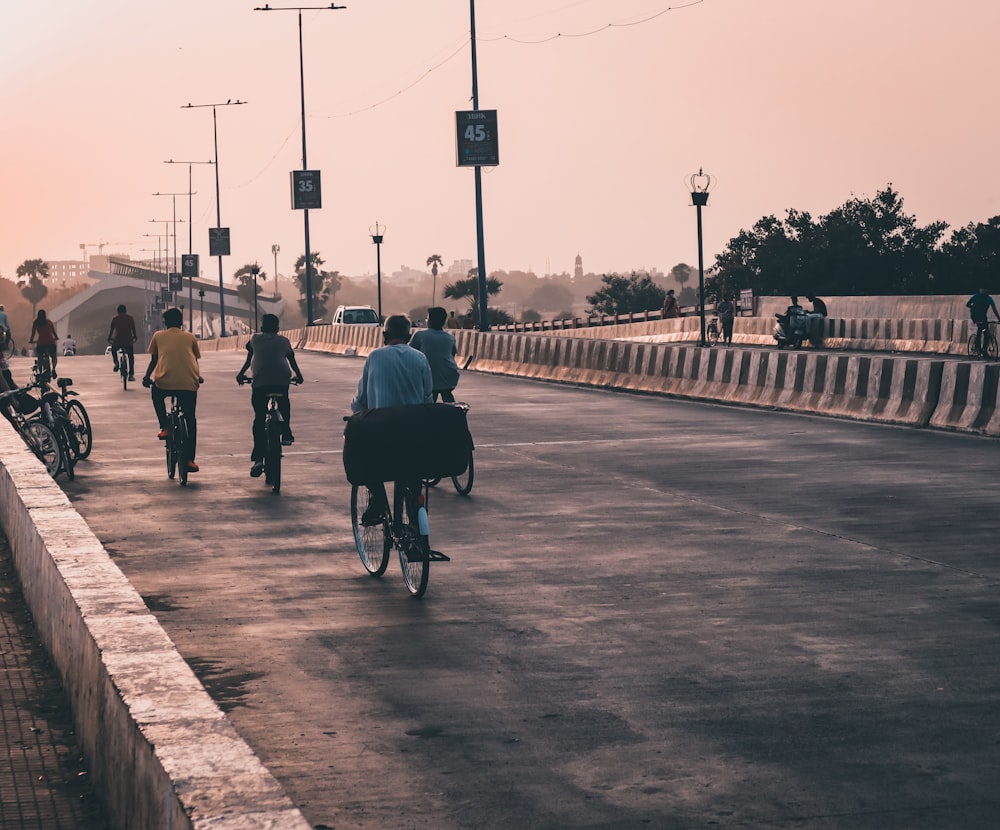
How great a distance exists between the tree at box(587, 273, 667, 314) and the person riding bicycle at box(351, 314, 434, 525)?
456 feet

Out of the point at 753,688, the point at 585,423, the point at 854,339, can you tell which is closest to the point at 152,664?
the point at 753,688

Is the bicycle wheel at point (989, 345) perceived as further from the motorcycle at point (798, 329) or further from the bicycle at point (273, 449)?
the bicycle at point (273, 449)

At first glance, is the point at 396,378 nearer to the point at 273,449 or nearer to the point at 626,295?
the point at 273,449

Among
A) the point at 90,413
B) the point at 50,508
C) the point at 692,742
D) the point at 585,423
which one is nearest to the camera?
the point at 692,742

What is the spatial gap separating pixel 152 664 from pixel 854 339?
43.9 m

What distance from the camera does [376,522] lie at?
35.5 feet

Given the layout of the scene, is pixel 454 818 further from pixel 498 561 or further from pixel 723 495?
pixel 723 495

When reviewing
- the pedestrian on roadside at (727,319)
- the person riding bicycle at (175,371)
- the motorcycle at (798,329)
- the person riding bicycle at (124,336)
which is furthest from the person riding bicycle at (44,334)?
the pedestrian on roadside at (727,319)

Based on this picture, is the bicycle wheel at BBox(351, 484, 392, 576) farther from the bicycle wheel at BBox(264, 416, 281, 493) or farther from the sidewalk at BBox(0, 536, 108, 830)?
the bicycle wheel at BBox(264, 416, 281, 493)

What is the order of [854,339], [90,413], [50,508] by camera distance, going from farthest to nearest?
1. [854,339]
2. [90,413]
3. [50,508]

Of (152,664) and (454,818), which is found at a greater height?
(152,664)

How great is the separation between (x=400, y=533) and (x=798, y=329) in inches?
1555

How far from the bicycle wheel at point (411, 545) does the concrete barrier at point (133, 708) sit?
6.29ft

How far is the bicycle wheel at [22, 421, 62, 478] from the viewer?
17.3 meters
